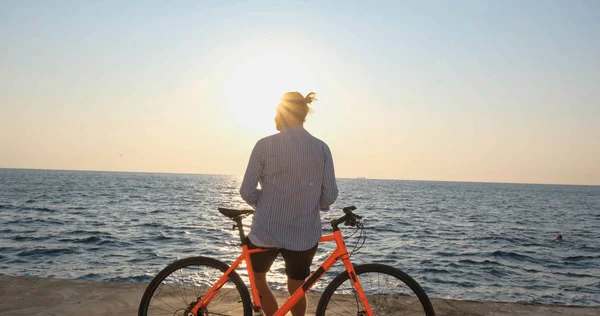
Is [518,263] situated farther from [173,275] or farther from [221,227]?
[173,275]

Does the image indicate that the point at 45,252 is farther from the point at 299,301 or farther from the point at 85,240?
the point at 299,301

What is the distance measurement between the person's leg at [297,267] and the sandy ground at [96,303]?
1.61 metres

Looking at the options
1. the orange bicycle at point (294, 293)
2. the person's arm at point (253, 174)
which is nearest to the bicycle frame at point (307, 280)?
the orange bicycle at point (294, 293)

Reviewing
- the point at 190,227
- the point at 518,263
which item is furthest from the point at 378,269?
the point at 190,227

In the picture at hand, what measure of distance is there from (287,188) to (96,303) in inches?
129

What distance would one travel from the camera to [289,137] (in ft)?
11.6

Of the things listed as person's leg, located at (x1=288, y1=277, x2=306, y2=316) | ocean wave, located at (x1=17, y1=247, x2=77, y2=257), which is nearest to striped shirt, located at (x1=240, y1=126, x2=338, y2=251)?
person's leg, located at (x1=288, y1=277, x2=306, y2=316)

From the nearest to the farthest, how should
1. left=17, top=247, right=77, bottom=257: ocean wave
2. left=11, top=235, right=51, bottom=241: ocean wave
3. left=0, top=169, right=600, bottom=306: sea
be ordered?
left=0, top=169, right=600, bottom=306: sea < left=17, top=247, right=77, bottom=257: ocean wave < left=11, top=235, right=51, bottom=241: ocean wave

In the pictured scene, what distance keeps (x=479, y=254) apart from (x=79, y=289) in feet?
68.3

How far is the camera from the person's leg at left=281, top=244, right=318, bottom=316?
3559 millimetres

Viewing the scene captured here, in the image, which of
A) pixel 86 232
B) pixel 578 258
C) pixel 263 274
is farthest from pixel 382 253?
pixel 263 274

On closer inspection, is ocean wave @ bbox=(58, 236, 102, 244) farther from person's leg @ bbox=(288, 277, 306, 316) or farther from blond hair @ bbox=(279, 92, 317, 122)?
blond hair @ bbox=(279, 92, 317, 122)

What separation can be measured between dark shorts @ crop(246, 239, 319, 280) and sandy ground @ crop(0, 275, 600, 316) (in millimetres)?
1747

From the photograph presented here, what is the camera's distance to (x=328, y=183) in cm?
363
